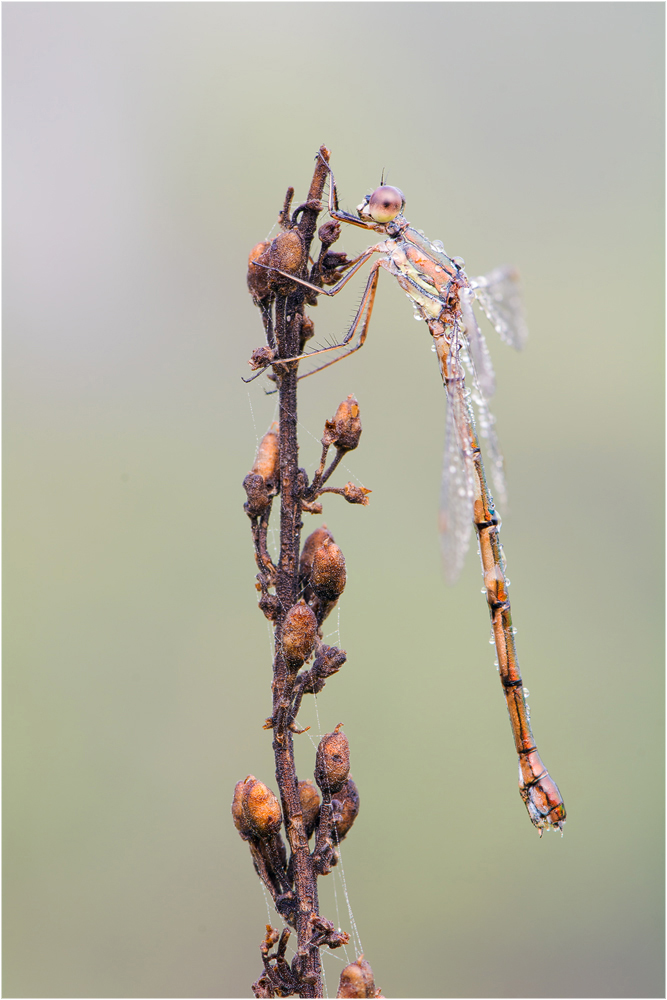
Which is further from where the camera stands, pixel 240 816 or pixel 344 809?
pixel 344 809

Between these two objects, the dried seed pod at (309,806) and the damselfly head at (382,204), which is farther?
the damselfly head at (382,204)

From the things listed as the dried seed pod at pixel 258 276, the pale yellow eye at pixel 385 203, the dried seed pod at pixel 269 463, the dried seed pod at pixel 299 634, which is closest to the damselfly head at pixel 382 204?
the pale yellow eye at pixel 385 203

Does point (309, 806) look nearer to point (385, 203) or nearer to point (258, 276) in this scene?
point (258, 276)

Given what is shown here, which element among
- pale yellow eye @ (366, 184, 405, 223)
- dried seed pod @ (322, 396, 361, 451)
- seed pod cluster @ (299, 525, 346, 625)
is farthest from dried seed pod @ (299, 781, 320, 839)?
pale yellow eye @ (366, 184, 405, 223)

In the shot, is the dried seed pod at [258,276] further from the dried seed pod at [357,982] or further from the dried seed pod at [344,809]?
the dried seed pod at [357,982]

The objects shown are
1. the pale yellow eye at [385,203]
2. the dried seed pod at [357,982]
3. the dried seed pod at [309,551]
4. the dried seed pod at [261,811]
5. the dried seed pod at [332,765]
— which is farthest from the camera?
the pale yellow eye at [385,203]

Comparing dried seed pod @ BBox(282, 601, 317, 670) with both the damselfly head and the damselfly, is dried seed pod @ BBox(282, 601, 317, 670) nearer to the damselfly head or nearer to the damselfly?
the damselfly

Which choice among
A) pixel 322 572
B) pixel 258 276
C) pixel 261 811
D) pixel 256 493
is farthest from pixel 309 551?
pixel 258 276
